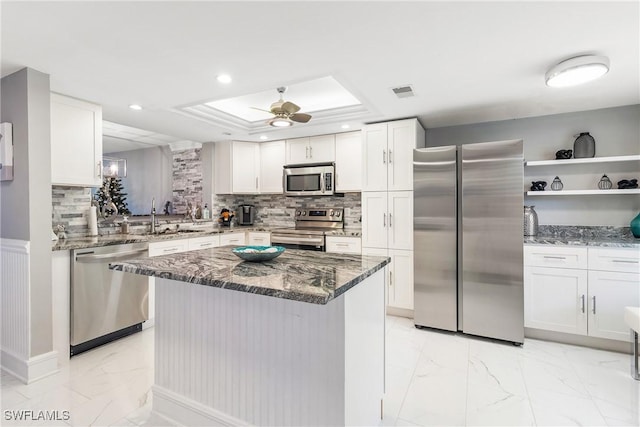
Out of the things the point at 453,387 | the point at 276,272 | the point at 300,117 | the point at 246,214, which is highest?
the point at 300,117

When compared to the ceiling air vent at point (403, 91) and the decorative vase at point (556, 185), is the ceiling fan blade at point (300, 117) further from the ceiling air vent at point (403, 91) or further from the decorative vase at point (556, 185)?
the decorative vase at point (556, 185)

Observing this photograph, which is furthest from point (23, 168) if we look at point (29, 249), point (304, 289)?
point (304, 289)

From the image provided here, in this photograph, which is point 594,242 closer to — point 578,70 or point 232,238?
point 578,70

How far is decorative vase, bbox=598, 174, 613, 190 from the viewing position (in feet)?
10.0

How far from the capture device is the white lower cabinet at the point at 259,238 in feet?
14.3

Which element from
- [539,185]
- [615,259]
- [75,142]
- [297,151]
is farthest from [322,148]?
[615,259]

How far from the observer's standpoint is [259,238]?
4406 mm

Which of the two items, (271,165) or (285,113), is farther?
(271,165)

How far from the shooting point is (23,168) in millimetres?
Result: 2215

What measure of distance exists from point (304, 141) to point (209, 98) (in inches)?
68.6

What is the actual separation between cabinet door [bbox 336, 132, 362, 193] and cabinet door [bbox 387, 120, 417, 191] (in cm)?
52

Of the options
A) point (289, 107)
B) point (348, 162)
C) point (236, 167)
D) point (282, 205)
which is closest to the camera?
point (289, 107)

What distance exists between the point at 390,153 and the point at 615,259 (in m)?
2.22

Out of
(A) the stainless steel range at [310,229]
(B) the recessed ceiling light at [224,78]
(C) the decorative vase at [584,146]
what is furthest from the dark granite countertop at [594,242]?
(B) the recessed ceiling light at [224,78]
